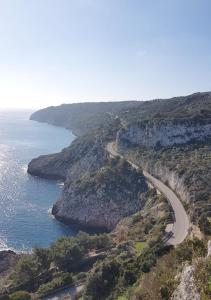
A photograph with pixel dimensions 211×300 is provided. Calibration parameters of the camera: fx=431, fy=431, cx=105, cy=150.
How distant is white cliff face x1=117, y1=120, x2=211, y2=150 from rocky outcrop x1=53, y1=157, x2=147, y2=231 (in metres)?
11.4

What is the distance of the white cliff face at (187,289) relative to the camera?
18.6 metres

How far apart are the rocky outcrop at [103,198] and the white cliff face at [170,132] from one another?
11.4 m

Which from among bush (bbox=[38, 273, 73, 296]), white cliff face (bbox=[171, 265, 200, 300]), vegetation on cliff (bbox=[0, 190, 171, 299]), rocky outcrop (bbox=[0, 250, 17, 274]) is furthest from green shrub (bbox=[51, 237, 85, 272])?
white cliff face (bbox=[171, 265, 200, 300])

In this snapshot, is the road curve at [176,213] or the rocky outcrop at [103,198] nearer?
the road curve at [176,213]

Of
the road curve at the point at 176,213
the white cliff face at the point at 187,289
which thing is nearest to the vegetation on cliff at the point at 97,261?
the road curve at the point at 176,213

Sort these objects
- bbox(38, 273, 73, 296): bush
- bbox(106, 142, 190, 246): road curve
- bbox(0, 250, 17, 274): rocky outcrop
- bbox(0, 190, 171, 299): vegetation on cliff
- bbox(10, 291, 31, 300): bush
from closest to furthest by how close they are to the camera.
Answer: bbox(0, 190, 171, 299): vegetation on cliff, bbox(10, 291, 31, 300): bush, bbox(38, 273, 73, 296): bush, bbox(106, 142, 190, 246): road curve, bbox(0, 250, 17, 274): rocky outcrop

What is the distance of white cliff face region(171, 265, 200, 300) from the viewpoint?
18.6 meters

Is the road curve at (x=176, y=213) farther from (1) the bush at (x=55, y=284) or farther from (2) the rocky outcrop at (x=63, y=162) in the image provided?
(2) the rocky outcrop at (x=63, y=162)

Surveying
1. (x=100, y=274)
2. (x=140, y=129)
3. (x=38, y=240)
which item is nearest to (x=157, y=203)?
(x=38, y=240)

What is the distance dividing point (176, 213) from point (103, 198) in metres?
26.2

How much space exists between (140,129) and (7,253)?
178 ft

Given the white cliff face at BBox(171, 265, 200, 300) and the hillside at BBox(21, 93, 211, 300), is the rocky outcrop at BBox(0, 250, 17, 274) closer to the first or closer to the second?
the hillside at BBox(21, 93, 211, 300)

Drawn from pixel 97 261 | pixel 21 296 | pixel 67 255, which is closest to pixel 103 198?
pixel 67 255

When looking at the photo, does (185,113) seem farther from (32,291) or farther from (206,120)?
(32,291)
